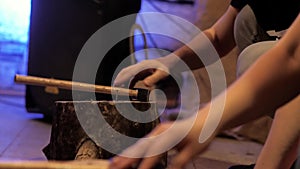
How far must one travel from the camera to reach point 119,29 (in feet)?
6.61

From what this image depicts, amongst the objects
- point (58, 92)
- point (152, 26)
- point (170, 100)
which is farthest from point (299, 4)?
point (152, 26)

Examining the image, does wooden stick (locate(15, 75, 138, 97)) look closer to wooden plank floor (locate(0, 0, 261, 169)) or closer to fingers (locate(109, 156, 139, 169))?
wooden plank floor (locate(0, 0, 261, 169))

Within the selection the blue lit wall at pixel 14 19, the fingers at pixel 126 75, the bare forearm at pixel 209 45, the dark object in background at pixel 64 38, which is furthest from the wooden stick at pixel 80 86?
the blue lit wall at pixel 14 19

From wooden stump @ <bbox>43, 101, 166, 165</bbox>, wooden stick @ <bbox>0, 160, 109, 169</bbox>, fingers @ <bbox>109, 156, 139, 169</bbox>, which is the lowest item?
wooden stump @ <bbox>43, 101, 166, 165</bbox>

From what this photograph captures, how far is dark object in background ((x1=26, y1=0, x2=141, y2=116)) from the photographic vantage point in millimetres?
1990

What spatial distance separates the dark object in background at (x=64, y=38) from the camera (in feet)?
6.53

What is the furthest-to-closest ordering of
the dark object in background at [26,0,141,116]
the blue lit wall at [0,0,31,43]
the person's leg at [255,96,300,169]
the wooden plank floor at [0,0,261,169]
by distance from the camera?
the blue lit wall at [0,0,31,43] < the dark object in background at [26,0,141,116] < the wooden plank floor at [0,0,261,169] < the person's leg at [255,96,300,169]

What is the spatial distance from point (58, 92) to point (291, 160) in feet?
4.59

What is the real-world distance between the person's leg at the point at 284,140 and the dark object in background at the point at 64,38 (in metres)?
1.21

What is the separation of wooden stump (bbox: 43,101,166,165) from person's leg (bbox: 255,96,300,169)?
0.27m

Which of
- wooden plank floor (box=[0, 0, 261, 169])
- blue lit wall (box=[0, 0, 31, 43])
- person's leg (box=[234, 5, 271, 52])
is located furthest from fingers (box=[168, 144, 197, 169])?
blue lit wall (box=[0, 0, 31, 43])

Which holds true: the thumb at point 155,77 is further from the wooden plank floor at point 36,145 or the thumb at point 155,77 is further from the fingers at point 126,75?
the wooden plank floor at point 36,145

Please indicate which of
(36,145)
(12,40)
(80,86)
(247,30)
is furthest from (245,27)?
(12,40)

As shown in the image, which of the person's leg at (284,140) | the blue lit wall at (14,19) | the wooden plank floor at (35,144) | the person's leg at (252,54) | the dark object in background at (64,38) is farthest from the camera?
the blue lit wall at (14,19)
